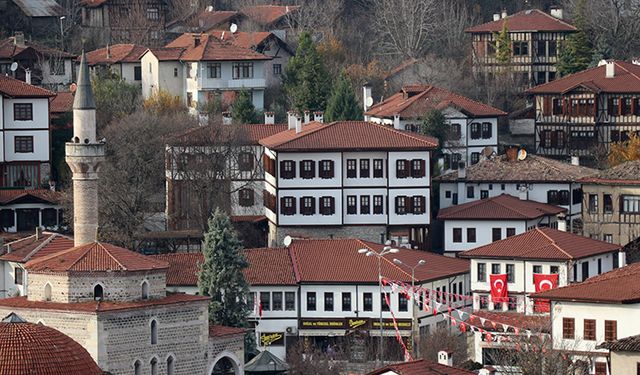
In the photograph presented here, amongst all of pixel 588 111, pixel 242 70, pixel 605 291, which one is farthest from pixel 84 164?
pixel 588 111

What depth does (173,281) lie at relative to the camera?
318ft

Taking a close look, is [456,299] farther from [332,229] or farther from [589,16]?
[589,16]

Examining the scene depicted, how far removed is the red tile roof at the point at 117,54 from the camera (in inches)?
5022

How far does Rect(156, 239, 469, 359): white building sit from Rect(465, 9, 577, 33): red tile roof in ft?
113

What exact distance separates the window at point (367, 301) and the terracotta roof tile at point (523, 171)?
46.3 feet

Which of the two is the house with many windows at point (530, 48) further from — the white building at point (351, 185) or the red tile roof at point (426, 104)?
the white building at point (351, 185)

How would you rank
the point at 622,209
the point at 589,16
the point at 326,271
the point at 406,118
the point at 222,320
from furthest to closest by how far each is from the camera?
the point at 589,16 → the point at 406,118 → the point at 622,209 → the point at 326,271 → the point at 222,320

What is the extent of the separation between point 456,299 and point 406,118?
2033cm

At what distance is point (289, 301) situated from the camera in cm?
9831

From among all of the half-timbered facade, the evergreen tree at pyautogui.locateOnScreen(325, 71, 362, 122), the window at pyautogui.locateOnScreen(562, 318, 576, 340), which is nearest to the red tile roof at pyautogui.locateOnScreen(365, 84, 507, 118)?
the evergreen tree at pyautogui.locateOnScreen(325, 71, 362, 122)

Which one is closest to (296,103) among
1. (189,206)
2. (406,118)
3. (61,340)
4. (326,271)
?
(406,118)

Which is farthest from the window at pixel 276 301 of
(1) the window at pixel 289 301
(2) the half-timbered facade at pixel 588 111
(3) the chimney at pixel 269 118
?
(2) the half-timbered facade at pixel 588 111

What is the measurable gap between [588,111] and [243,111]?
15.0 m

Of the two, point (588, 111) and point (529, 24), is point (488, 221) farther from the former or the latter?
point (529, 24)
